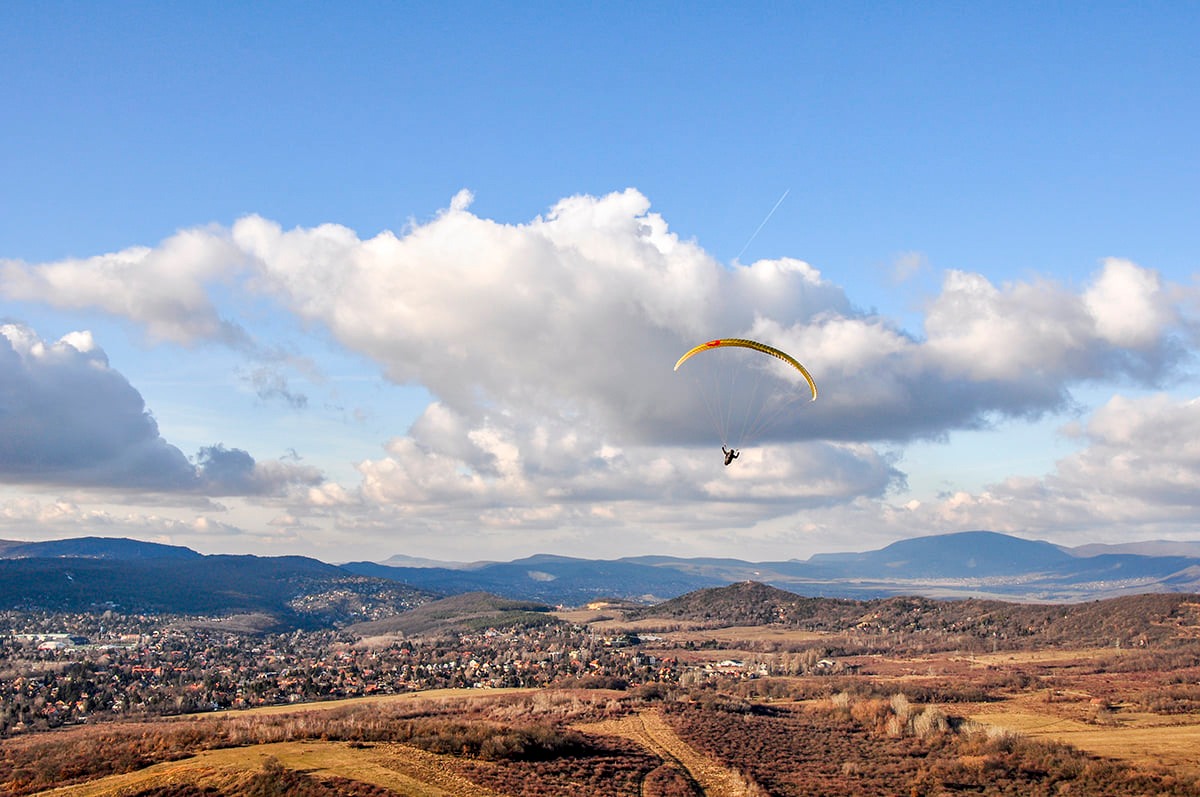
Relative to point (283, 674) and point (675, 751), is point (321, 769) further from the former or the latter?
point (283, 674)

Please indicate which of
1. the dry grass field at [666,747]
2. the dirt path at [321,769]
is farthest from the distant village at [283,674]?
the dirt path at [321,769]

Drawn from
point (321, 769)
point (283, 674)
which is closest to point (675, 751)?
point (321, 769)

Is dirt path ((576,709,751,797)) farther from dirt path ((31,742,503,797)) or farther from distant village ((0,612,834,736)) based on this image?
distant village ((0,612,834,736))

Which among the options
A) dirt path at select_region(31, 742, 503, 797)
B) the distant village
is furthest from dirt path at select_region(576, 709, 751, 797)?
the distant village

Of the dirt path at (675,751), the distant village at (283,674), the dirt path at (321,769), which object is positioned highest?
the dirt path at (321,769)

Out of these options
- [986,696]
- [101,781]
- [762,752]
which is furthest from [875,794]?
[986,696]

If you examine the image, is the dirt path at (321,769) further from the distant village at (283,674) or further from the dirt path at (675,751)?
the distant village at (283,674)
